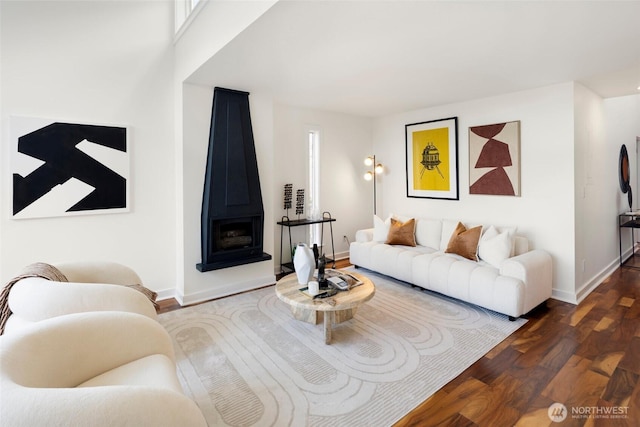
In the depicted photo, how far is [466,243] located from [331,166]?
2394 mm

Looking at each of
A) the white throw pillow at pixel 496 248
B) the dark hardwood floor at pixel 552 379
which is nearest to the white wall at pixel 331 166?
the white throw pillow at pixel 496 248

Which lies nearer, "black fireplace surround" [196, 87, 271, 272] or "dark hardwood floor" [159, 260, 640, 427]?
"dark hardwood floor" [159, 260, 640, 427]

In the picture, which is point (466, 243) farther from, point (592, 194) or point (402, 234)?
point (592, 194)

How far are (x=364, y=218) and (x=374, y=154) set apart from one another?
45.0 inches

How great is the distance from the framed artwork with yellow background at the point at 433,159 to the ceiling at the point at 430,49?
2.37 feet

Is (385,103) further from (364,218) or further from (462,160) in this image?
(364,218)

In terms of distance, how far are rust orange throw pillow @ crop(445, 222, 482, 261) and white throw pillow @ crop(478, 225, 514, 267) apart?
2.8 inches

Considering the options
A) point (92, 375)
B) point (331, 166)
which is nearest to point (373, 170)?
point (331, 166)

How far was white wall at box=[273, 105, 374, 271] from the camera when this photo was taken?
479cm

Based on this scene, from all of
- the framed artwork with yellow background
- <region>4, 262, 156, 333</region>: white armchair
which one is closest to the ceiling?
the framed artwork with yellow background

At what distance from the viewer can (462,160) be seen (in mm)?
4539

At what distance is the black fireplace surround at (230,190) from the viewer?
3.68 metres

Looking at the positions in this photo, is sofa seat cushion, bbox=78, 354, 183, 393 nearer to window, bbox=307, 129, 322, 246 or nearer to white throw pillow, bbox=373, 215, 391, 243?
white throw pillow, bbox=373, 215, 391, 243

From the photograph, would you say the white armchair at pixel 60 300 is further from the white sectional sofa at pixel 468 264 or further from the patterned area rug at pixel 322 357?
the white sectional sofa at pixel 468 264
